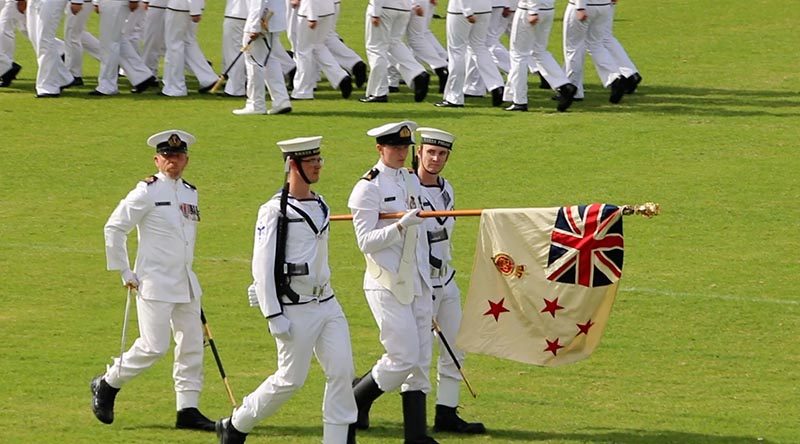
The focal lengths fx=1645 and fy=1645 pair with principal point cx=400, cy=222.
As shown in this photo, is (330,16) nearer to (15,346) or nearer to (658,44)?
(658,44)

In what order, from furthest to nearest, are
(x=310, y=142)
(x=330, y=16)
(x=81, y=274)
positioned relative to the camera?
(x=330, y=16) < (x=81, y=274) < (x=310, y=142)

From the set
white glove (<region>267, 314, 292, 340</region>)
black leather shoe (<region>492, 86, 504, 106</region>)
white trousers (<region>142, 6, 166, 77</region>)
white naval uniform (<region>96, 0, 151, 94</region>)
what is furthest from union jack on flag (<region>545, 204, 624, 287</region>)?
white trousers (<region>142, 6, 166, 77</region>)

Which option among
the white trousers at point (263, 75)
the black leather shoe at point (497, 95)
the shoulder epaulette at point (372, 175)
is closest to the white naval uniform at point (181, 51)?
the white trousers at point (263, 75)

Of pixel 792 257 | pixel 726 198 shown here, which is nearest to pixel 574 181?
pixel 726 198

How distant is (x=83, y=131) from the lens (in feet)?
68.5

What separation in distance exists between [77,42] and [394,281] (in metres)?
14.4

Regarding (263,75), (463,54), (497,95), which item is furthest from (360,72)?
(263,75)

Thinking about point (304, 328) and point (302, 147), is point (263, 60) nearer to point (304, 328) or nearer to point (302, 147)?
point (302, 147)

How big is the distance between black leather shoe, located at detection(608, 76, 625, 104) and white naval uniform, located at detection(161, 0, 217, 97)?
5.63 meters

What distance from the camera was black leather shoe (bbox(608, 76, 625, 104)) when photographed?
71.7 feet

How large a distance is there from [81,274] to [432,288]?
210 inches

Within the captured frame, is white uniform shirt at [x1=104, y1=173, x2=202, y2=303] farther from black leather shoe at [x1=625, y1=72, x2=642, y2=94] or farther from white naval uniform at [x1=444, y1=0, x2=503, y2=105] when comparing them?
black leather shoe at [x1=625, y1=72, x2=642, y2=94]

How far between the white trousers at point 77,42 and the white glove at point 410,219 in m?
13.8

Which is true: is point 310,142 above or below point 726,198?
above
